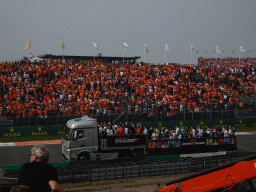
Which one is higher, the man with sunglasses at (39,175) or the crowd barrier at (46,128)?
the man with sunglasses at (39,175)

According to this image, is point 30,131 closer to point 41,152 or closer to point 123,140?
point 123,140

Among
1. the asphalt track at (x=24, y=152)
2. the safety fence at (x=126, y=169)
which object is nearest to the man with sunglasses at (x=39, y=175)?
the safety fence at (x=126, y=169)

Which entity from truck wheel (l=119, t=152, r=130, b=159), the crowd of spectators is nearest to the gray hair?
truck wheel (l=119, t=152, r=130, b=159)

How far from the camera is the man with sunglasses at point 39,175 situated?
3863mm

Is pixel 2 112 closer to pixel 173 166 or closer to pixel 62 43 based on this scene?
pixel 173 166

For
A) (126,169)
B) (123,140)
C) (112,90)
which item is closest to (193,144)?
(123,140)

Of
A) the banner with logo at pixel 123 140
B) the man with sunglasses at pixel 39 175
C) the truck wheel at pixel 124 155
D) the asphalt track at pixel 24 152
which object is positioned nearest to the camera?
the man with sunglasses at pixel 39 175

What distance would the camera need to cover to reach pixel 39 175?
3877 millimetres

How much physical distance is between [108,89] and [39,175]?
31.1 meters

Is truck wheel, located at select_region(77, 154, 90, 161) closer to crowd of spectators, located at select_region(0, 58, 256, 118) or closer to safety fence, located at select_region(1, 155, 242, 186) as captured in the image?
safety fence, located at select_region(1, 155, 242, 186)

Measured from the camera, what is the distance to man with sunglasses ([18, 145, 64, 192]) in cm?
386

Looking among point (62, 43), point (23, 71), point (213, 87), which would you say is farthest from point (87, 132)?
point (62, 43)

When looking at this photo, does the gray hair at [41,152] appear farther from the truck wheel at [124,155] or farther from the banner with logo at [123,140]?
the truck wheel at [124,155]

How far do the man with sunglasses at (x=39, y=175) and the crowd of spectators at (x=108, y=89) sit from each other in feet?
82.7
